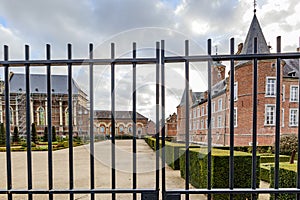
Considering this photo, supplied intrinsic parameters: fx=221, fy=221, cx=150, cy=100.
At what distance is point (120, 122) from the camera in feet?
6.46

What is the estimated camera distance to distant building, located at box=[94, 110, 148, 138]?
189 centimetres

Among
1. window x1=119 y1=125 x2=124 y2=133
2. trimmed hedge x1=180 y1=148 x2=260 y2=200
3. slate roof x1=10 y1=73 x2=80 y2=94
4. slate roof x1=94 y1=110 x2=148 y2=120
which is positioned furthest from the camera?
slate roof x1=10 y1=73 x2=80 y2=94

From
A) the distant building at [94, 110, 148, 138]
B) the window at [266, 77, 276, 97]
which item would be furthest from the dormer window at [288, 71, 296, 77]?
the distant building at [94, 110, 148, 138]

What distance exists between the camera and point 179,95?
2088mm

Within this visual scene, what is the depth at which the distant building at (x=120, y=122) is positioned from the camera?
1.89 metres

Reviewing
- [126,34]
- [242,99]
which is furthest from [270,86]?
[126,34]

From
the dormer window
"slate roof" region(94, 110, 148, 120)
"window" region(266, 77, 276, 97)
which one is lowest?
"slate roof" region(94, 110, 148, 120)

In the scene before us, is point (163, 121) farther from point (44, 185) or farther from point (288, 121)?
point (288, 121)

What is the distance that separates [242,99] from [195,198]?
Answer: 11312 mm

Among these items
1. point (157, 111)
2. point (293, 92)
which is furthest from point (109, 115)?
point (293, 92)

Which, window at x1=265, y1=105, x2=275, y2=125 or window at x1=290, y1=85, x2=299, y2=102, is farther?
window at x1=290, y1=85, x2=299, y2=102

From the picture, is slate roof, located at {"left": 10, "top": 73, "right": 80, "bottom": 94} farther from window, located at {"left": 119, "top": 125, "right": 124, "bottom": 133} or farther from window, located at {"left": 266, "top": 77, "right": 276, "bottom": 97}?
window, located at {"left": 266, "top": 77, "right": 276, "bottom": 97}

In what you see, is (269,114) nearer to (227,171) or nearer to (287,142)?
(287,142)

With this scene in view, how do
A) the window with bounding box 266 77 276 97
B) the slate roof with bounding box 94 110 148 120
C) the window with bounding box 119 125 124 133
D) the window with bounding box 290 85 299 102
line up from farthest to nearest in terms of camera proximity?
1. the window with bounding box 290 85 299 102
2. the window with bounding box 266 77 276 97
3. the window with bounding box 119 125 124 133
4. the slate roof with bounding box 94 110 148 120
